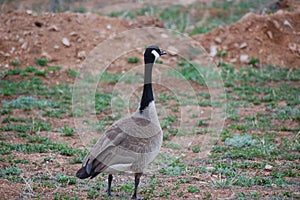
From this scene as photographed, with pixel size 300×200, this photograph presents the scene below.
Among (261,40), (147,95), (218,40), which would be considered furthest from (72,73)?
(147,95)

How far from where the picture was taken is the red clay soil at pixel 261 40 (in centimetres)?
1480

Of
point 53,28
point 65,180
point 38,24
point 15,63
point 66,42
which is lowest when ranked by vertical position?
point 65,180

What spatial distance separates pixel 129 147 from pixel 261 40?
10.2m

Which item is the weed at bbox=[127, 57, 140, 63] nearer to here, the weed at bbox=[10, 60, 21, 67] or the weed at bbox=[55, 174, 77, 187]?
the weed at bbox=[10, 60, 21, 67]

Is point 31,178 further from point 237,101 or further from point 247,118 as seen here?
point 237,101

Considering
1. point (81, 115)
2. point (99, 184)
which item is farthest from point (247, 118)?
point (99, 184)

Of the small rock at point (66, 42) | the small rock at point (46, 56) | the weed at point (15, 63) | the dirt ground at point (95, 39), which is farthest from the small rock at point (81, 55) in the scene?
the weed at point (15, 63)

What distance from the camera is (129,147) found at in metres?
6.02

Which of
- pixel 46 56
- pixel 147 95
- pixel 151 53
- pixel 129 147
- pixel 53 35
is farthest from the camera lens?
pixel 53 35

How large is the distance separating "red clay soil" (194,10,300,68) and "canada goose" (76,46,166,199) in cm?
865

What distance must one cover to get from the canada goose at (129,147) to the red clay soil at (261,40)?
8654 mm

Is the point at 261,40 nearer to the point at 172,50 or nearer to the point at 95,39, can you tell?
the point at 172,50

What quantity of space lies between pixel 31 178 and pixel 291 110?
6.00 meters

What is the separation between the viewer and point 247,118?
10508 mm
